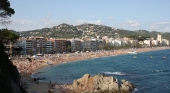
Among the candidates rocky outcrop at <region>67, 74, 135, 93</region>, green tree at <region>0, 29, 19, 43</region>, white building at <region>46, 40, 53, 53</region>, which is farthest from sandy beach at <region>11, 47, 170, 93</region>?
white building at <region>46, 40, 53, 53</region>

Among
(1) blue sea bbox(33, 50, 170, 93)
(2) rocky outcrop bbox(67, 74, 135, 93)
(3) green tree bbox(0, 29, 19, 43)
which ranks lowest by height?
(1) blue sea bbox(33, 50, 170, 93)

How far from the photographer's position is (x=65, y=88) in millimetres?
29672

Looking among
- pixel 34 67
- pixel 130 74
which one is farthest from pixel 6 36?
pixel 34 67

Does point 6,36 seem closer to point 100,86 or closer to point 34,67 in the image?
point 100,86

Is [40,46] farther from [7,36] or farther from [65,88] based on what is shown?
[7,36]

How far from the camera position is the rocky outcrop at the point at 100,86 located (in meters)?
26.6

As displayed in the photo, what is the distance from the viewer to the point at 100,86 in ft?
91.0

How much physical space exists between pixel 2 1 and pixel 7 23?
190cm

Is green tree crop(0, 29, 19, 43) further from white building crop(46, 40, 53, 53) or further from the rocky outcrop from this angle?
white building crop(46, 40, 53, 53)

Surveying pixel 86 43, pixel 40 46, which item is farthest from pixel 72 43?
pixel 40 46

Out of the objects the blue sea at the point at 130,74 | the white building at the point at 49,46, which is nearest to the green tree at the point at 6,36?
the blue sea at the point at 130,74

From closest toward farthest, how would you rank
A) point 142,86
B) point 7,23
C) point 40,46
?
point 7,23, point 142,86, point 40,46

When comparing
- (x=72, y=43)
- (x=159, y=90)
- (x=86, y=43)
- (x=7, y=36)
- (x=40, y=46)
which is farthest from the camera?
(x=86, y=43)

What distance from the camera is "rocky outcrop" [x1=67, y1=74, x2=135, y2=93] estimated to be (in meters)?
26.6
